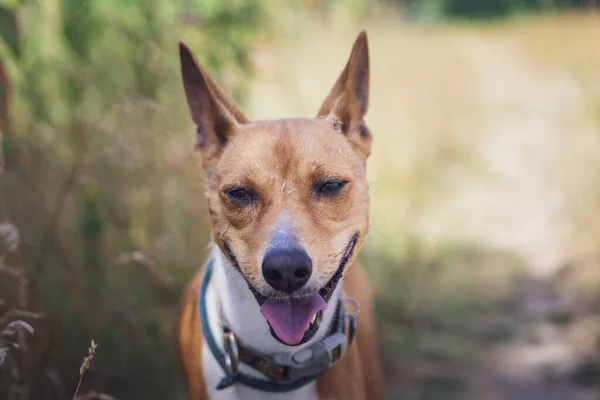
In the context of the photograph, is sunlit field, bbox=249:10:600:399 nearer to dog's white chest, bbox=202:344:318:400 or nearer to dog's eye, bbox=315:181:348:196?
dog's eye, bbox=315:181:348:196

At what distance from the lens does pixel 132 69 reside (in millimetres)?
4277

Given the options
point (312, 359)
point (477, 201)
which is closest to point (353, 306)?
point (312, 359)

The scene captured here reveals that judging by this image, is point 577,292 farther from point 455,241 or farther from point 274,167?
point 274,167

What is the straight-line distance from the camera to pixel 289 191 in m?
2.51

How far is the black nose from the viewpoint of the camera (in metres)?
2.28

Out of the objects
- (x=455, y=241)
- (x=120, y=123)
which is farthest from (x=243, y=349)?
(x=455, y=241)

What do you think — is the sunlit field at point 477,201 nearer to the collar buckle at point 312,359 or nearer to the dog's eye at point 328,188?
the dog's eye at point 328,188

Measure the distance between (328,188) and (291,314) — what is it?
0.49m

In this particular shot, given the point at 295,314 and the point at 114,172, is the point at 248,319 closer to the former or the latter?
the point at 295,314

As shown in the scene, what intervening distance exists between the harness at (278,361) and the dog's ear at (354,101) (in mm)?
797

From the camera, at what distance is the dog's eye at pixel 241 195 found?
8.41 ft

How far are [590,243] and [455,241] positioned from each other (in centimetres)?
112

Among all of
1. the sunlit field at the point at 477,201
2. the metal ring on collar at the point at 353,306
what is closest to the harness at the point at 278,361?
the metal ring on collar at the point at 353,306

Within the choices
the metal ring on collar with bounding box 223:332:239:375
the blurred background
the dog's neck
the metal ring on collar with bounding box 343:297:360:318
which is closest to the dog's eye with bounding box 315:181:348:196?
the dog's neck
